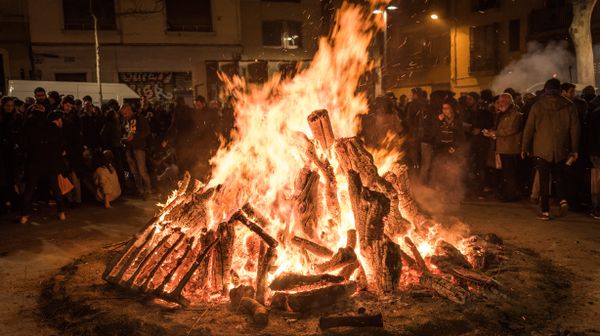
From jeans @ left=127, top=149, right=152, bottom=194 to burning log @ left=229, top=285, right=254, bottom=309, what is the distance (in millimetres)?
7035

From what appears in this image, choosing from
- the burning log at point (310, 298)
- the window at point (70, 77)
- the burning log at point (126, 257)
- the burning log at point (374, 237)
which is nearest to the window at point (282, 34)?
the window at point (70, 77)

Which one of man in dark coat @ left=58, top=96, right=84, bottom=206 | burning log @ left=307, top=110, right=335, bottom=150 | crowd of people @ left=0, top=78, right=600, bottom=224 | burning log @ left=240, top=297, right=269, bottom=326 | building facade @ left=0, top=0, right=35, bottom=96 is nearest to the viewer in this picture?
burning log @ left=240, top=297, right=269, bottom=326

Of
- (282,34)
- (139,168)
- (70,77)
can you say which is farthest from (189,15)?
(139,168)

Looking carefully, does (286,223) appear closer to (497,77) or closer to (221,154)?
(221,154)

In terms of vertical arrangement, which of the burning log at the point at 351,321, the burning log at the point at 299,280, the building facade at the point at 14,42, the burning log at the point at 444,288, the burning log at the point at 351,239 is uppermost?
the building facade at the point at 14,42

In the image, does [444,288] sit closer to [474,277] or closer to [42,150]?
[474,277]

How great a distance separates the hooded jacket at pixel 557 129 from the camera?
323 inches

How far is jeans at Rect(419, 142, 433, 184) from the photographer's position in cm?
1055

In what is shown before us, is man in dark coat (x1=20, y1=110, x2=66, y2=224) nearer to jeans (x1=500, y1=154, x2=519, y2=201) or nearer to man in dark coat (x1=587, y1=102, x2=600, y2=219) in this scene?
jeans (x1=500, y1=154, x2=519, y2=201)

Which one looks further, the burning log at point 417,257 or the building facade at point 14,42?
the building facade at point 14,42

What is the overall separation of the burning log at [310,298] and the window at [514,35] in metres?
30.6

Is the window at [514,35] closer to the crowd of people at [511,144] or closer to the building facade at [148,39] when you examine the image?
the building facade at [148,39]

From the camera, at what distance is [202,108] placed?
11.7 meters

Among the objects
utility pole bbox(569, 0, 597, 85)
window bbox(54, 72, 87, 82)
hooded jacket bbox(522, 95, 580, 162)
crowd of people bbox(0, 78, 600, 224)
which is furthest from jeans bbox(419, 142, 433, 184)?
window bbox(54, 72, 87, 82)
